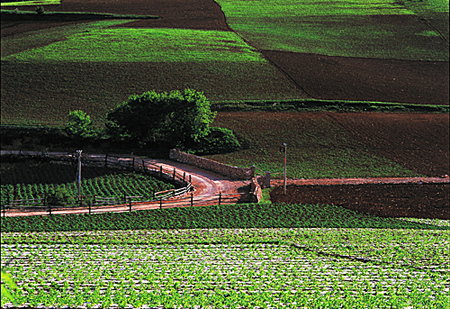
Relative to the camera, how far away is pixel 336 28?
359ft

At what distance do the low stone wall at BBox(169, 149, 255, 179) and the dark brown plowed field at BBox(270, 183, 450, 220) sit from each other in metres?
4.62

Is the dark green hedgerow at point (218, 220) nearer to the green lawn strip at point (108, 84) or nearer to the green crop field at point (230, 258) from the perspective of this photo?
the green crop field at point (230, 258)

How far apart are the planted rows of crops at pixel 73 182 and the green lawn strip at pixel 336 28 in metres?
53.5

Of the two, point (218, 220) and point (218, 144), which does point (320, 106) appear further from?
point (218, 220)

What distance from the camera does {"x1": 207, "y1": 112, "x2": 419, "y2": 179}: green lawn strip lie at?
59.4 metres

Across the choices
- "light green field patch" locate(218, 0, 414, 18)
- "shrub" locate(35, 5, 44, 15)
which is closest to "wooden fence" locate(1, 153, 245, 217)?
"light green field patch" locate(218, 0, 414, 18)

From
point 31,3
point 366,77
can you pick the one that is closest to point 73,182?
point 366,77

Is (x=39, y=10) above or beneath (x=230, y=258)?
above

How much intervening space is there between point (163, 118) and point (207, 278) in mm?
41230

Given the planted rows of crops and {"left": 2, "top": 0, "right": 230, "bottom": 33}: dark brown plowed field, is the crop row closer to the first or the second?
the planted rows of crops

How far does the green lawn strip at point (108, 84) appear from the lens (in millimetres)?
79875

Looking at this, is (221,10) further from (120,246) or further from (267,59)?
(120,246)

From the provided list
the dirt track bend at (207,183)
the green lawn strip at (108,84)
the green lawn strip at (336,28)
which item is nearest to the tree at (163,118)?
the dirt track bend at (207,183)

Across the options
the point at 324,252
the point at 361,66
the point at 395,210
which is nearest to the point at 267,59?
the point at 361,66
